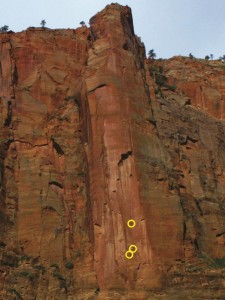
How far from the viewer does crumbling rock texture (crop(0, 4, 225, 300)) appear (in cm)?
5306

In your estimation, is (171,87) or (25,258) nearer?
(25,258)

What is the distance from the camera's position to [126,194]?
179ft

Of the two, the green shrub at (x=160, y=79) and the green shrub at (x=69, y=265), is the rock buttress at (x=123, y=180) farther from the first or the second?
the green shrub at (x=160, y=79)

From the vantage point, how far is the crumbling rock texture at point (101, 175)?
53062 mm

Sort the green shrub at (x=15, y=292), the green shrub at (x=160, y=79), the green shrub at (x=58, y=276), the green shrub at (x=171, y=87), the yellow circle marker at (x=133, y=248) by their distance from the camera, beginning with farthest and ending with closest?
the green shrub at (x=171, y=87)
the green shrub at (x=160, y=79)
the green shrub at (x=58, y=276)
the yellow circle marker at (x=133, y=248)
the green shrub at (x=15, y=292)

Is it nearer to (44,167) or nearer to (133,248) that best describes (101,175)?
(44,167)

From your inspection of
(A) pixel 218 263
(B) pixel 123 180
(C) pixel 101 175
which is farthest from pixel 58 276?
(A) pixel 218 263

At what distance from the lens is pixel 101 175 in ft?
182

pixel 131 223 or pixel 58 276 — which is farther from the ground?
pixel 131 223

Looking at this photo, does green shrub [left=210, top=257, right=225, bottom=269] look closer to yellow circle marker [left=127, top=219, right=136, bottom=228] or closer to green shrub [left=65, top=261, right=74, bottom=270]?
yellow circle marker [left=127, top=219, right=136, bottom=228]

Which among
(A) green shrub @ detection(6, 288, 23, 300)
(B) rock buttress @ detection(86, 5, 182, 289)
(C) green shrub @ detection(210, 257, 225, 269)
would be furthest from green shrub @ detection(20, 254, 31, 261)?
(C) green shrub @ detection(210, 257, 225, 269)

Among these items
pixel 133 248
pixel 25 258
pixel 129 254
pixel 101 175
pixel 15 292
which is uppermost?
pixel 101 175

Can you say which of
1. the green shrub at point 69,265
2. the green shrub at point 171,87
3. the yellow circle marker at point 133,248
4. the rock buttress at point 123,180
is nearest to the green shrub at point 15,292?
the green shrub at point 69,265

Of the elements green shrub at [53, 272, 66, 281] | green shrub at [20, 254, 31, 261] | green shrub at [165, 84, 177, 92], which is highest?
green shrub at [165, 84, 177, 92]
